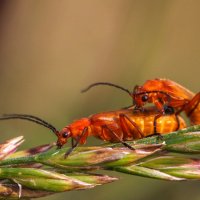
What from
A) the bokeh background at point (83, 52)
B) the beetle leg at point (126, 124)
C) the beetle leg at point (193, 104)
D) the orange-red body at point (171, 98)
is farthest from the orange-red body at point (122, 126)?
the bokeh background at point (83, 52)

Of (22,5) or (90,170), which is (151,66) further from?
(90,170)

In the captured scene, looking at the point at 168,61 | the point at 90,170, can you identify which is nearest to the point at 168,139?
the point at 90,170

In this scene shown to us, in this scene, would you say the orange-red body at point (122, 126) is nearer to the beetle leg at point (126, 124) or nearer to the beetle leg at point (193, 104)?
the beetle leg at point (126, 124)

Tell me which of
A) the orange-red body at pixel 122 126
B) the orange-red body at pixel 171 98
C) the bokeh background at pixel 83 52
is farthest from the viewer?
the bokeh background at pixel 83 52

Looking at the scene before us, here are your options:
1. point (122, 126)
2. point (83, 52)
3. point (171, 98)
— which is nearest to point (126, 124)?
point (122, 126)

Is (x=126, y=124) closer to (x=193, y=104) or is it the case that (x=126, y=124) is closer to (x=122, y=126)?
(x=122, y=126)
